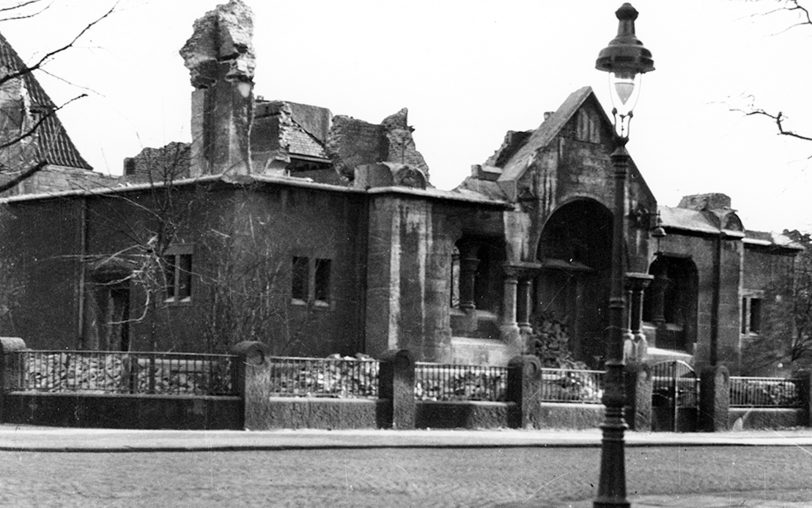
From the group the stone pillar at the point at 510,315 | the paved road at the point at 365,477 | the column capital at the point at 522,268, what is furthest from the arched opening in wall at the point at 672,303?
the paved road at the point at 365,477

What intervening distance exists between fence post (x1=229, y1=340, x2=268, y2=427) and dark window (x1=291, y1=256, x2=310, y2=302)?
8.75 meters

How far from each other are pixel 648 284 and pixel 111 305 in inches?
619

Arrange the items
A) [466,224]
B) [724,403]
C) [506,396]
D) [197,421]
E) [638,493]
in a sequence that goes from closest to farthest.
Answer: [638,493] → [197,421] → [506,396] → [724,403] → [466,224]

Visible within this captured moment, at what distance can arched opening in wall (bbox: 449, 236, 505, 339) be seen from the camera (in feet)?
137

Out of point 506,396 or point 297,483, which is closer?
point 297,483

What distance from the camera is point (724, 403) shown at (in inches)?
1486

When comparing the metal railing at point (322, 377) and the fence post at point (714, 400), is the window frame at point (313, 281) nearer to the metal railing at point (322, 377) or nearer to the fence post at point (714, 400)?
the metal railing at point (322, 377)

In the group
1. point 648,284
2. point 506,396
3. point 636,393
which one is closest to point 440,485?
point 506,396

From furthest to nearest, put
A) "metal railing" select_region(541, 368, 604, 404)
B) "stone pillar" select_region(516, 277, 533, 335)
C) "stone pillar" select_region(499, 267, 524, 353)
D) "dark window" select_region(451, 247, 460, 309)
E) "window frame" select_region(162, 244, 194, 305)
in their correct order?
"dark window" select_region(451, 247, 460, 309)
"stone pillar" select_region(516, 277, 533, 335)
"stone pillar" select_region(499, 267, 524, 353)
"window frame" select_region(162, 244, 194, 305)
"metal railing" select_region(541, 368, 604, 404)

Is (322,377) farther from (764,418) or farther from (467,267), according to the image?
(764,418)

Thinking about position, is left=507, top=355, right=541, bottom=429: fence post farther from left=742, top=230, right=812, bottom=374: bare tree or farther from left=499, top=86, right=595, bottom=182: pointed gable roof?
left=742, top=230, right=812, bottom=374: bare tree

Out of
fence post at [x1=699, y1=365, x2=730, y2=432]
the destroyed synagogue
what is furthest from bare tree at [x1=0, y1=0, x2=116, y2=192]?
fence post at [x1=699, y1=365, x2=730, y2=432]

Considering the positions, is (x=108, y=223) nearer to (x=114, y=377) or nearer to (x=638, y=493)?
(x=114, y=377)

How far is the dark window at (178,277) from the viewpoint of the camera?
38.6 meters
